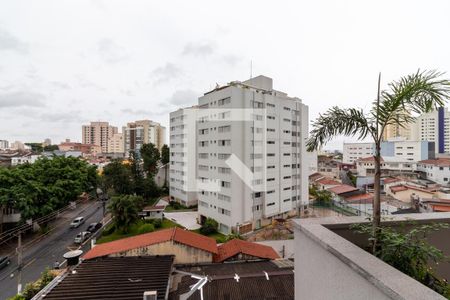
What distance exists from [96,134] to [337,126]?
10931 cm

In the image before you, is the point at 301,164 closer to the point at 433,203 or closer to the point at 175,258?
the point at 433,203

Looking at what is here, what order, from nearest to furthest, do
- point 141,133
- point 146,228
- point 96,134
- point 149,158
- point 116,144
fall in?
point 146,228, point 149,158, point 141,133, point 116,144, point 96,134

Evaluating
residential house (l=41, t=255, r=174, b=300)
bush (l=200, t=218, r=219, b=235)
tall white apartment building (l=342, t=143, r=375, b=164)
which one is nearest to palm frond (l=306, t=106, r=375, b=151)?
residential house (l=41, t=255, r=174, b=300)

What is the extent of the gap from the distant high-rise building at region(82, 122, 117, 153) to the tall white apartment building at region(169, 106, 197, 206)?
72787 mm

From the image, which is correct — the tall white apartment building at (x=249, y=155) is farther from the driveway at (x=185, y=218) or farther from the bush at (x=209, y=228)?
the driveway at (x=185, y=218)

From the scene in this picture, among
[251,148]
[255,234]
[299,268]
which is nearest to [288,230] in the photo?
[255,234]

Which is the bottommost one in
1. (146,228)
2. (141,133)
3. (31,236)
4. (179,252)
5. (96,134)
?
(31,236)

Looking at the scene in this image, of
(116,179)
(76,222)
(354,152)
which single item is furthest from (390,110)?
(354,152)

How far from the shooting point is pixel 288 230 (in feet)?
72.3

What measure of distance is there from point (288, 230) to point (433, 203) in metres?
12.4

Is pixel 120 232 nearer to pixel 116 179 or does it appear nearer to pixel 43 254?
pixel 43 254

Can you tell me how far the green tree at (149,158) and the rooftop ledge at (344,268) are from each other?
131ft

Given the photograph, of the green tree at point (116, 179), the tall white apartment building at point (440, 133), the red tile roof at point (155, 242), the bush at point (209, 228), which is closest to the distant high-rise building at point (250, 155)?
the bush at point (209, 228)

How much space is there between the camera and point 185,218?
2884cm
